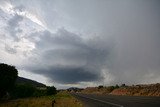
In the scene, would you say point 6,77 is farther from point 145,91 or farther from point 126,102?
point 126,102

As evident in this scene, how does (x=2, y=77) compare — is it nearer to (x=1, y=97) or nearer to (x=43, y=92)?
(x=1, y=97)

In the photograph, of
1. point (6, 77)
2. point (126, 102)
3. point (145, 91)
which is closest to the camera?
point (126, 102)

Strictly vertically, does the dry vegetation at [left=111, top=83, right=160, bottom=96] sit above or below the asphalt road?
above

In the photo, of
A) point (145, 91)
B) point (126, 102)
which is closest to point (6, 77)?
point (145, 91)

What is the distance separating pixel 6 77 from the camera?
66.2m

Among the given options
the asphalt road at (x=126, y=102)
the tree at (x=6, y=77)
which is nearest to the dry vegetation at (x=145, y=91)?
the asphalt road at (x=126, y=102)

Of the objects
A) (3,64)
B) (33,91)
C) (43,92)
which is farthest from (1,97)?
(43,92)

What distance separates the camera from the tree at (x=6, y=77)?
6544 centimetres

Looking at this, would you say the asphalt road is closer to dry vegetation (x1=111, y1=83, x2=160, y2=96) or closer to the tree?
dry vegetation (x1=111, y1=83, x2=160, y2=96)

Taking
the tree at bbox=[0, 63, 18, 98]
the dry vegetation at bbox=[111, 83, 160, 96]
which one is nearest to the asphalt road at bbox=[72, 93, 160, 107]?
the dry vegetation at bbox=[111, 83, 160, 96]

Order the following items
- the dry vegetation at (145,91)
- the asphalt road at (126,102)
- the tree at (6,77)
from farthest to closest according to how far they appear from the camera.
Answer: the tree at (6,77) < the dry vegetation at (145,91) < the asphalt road at (126,102)

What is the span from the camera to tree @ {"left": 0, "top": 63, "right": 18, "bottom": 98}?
6544cm

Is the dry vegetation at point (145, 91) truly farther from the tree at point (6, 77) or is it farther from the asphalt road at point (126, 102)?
the tree at point (6, 77)

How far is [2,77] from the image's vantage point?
66.0 metres
